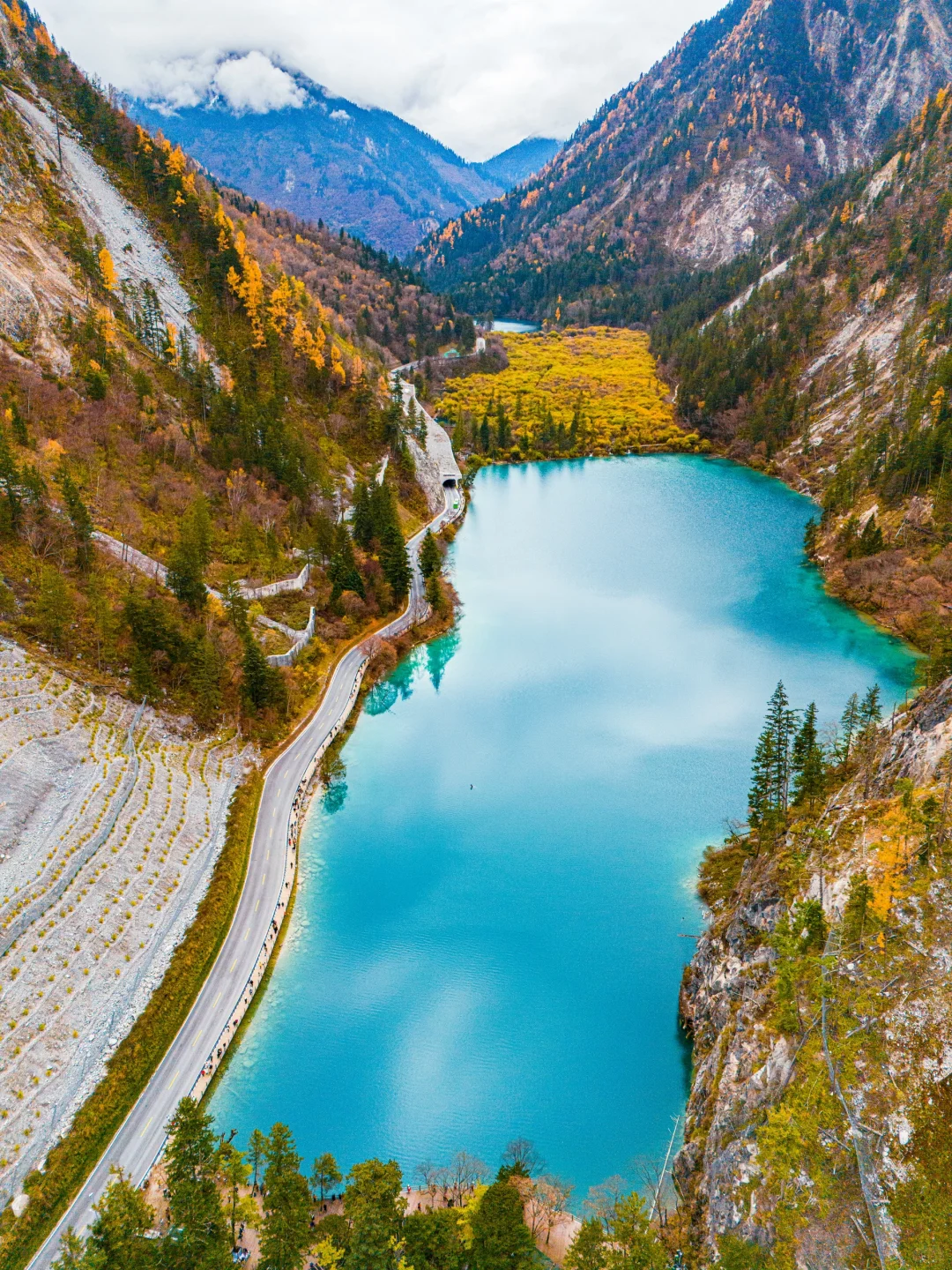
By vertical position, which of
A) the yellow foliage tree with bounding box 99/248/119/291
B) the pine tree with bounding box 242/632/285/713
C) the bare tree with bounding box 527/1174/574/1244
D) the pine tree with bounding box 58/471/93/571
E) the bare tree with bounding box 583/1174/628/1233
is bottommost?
the bare tree with bounding box 583/1174/628/1233

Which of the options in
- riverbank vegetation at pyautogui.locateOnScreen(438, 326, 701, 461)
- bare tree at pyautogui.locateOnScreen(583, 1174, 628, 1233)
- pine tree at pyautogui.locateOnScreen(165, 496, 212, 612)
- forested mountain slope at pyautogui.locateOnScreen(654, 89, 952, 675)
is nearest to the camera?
bare tree at pyautogui.locateOnScreen(583, 1174, 628, 1233)

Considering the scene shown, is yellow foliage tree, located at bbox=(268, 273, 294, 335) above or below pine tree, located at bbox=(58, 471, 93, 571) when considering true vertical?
above

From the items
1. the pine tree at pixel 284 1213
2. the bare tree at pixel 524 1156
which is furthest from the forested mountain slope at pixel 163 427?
the bare tree at pixel 524 1156

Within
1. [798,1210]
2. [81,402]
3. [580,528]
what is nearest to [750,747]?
[798,1210]

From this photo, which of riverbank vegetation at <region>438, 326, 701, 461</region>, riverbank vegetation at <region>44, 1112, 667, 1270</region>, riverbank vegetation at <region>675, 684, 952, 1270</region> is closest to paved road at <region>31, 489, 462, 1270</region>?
riverbank vegetation at <region>44, 1112, 667, 1270</region>

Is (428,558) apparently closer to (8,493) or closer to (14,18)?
(8,493)

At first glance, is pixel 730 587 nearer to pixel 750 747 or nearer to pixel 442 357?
pixel 750 747

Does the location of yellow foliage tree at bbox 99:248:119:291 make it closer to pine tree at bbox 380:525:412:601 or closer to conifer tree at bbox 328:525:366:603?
conifer tree at bbox 328:525:366:603
